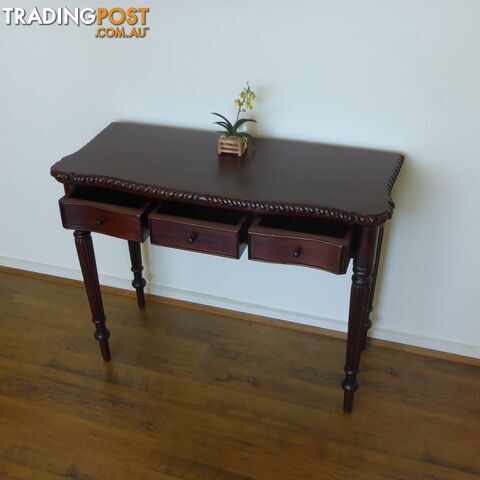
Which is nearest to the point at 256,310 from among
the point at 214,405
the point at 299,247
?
the point at 214,405

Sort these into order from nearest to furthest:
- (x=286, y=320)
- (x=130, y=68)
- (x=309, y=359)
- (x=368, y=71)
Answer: (x=368, y=71), (x=130, y=68), (x=309, y=359), (x=286, y=320)

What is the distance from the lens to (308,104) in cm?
183

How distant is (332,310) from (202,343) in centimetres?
52

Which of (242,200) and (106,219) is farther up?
(242,200)

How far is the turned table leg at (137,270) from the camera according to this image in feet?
7.30

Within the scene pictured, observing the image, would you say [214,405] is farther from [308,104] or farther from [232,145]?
[308,104]

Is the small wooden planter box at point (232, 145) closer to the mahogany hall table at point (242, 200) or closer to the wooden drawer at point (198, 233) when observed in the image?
the mahogany hall table at point (242, 200)

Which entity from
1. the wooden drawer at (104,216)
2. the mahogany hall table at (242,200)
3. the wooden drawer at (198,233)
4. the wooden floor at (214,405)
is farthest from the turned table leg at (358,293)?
the wooden drawer at (104,216)

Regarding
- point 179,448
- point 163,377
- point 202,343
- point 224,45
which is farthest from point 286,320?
point 224,45

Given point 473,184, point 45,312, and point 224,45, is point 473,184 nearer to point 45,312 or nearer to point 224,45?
point 224,45

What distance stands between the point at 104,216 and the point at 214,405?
748 mm

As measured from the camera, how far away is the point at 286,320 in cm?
226

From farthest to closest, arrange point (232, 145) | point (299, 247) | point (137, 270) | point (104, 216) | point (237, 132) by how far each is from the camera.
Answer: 1. point (137, 270)
2. point (237, 132)
3. point (232, 145)
4. point (104, 216)
5. point (299, 247)

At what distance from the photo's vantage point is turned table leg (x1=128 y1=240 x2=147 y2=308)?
7.30ft
